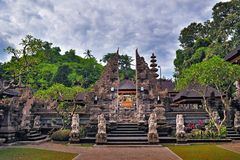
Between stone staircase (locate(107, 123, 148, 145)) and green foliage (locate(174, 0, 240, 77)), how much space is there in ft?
66.6

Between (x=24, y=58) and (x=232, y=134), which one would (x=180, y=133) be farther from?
(x=24, y=58)

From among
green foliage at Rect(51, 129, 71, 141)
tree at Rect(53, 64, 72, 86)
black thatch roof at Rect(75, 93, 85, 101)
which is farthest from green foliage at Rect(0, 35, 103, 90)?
green foliage at Rect(51, 129, 71, 141)

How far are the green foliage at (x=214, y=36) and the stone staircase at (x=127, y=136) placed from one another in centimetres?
2031

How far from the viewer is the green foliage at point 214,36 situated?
4031 cm

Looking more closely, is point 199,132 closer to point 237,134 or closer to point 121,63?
point 237,134

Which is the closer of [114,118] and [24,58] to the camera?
[24,58]

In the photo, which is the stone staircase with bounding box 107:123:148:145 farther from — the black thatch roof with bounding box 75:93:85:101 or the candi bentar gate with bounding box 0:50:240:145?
the black thatch roof with bounding box 75:93:85:101

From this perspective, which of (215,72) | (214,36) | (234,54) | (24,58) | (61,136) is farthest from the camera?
(214,36)

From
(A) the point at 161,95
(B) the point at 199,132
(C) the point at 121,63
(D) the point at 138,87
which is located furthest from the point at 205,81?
(C) the point at 121,63

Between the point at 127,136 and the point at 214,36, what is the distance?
29959 millimetres

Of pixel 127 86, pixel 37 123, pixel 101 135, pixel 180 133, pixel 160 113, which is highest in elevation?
pixel 127 86

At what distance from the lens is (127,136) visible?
22.8 meters

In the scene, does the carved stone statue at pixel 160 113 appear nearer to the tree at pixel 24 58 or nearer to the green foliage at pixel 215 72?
the green foliage at pixel 215 72

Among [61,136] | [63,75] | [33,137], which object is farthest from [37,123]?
[63,75]
